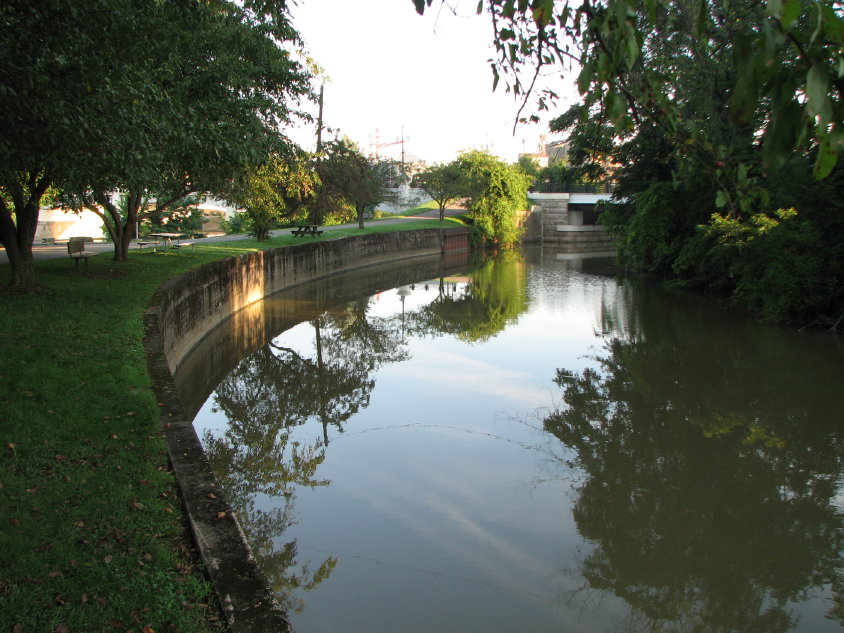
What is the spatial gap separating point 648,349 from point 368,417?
695cm

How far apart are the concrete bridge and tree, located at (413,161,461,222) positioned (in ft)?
30.9

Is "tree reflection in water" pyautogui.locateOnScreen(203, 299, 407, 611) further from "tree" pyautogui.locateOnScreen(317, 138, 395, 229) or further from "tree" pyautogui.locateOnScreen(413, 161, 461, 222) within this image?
"tree" pyautogui.locateOnScreen(413, 161, 461, 222)

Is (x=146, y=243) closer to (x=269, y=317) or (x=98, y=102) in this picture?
(x=269, y=317)

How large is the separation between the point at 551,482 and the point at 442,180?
3523 cm

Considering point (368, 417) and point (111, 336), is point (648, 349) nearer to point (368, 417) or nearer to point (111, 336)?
point (368, 417)

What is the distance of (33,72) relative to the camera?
6.97 m

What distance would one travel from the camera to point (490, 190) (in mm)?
42094

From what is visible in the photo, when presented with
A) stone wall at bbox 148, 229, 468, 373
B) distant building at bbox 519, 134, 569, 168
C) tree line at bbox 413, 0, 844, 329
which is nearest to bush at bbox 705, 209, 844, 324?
tree line at bbox 413, 0, 844, 329

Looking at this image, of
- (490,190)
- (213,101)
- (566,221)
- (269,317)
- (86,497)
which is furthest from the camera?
(566,221)

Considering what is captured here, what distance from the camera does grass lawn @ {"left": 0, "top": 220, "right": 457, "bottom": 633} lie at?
141 inches

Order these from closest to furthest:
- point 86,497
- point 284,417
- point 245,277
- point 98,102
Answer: point 86,497 → point 98,102 → point 284,417 → point 245,277

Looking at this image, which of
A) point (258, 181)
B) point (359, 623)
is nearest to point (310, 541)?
point (359, 623)

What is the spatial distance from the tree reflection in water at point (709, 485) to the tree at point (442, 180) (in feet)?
96.7

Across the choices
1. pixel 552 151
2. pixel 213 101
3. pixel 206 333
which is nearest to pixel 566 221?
pixel 552 151
